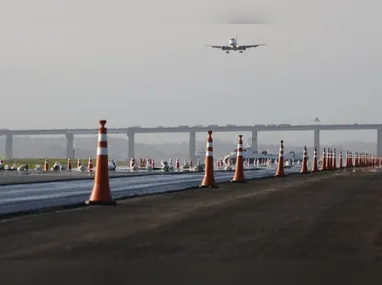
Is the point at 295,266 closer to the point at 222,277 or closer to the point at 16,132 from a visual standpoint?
the point at 222,277

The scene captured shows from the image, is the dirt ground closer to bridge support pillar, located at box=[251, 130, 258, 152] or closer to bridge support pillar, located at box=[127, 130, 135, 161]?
bridge support pillar, located at box=[127, 130, 135, 161]

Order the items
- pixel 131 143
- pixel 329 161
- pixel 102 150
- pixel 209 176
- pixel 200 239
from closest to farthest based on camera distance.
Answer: pixel 200 239 → pixel 102 150 → pixel 209 176 → pixel 329 161 → pixel 131 143

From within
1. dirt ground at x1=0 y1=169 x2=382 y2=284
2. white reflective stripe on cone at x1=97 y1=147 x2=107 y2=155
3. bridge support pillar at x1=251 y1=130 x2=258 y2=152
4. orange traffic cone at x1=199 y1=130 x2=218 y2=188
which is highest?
bridge support pillar at x1=251 y1=130 x2=258 y2=152

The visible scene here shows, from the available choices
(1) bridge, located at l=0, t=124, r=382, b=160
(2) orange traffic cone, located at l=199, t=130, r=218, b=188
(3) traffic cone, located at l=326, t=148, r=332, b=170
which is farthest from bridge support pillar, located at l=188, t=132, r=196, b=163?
(2) orange traffic cone, located at l=199, t=130, r=218, b=188

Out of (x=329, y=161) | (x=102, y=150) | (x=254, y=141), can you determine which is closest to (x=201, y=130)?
(x=254, y=141)

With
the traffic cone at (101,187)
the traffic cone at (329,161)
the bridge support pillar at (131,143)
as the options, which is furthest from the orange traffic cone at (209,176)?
the bridge support pillar at (131,143)

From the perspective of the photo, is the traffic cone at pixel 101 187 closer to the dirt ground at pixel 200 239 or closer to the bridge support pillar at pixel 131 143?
the dirt ground at pixel 200 239

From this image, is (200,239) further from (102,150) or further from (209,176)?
(209,176)

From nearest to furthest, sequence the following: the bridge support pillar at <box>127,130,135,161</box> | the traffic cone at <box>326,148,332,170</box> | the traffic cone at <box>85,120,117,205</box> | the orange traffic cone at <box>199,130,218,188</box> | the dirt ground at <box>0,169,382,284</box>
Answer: the dirt ground at <box>0,169,382,284</box> → the traffic cone at <box>85,120,117,205</box> → the orange traffic cone at <box>199,130,218,188</box> → the traffic cone at <box>326,148,332,170</box> → the bridge support pillar at <box>127,130,135,161</box>
